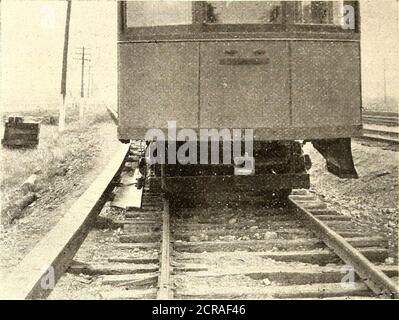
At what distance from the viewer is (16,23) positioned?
62781 millimetres

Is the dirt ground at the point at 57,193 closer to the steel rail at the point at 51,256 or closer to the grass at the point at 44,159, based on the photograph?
the grass at the point at 44,159

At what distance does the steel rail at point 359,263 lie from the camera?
351cm

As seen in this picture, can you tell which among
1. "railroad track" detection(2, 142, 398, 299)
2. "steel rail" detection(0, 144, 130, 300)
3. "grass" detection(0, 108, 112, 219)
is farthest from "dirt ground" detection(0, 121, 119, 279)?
"railroad track" detection(2, 142, 398, 299)

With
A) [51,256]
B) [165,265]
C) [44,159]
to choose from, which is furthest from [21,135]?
[165,265]

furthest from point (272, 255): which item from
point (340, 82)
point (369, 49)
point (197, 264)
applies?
point (369, 49)

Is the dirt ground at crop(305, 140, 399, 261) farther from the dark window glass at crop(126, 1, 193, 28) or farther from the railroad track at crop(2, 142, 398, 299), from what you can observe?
the dark window glass at crop(126, 1, 193, 28)

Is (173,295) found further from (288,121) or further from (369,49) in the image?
(369,49)

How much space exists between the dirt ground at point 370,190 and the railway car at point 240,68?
1215 mm

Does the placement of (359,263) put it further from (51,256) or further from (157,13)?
(157,13)

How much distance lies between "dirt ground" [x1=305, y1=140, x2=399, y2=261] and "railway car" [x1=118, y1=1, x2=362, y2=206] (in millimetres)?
1215

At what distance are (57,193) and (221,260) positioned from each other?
418 cm

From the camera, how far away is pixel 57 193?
781 cm

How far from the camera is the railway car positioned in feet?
15.9

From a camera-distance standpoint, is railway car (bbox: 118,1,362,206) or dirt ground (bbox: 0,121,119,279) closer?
railway car (bbox: 118,1,362,206)
